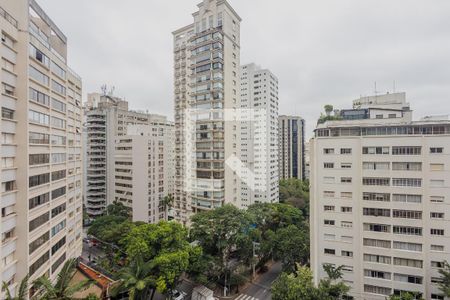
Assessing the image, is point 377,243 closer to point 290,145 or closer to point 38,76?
point 38,76

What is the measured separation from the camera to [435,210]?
21.3m

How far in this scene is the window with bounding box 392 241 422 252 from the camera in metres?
21.7

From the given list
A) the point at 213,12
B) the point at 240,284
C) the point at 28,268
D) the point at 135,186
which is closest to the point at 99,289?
the point at 28,268

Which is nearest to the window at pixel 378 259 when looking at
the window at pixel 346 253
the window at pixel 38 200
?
the window at pixel 346 253

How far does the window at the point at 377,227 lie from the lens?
2264 centimetres

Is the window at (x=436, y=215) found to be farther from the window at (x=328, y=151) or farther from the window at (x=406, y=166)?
the window at (x=328, y=151)

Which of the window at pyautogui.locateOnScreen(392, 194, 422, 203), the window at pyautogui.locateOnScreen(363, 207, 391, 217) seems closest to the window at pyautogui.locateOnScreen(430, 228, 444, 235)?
the window at pyautogui.locateOnScreen(392, 194, 422, 203)

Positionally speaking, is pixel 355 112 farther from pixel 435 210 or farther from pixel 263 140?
pixel 263 140

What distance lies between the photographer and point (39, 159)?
18016mm

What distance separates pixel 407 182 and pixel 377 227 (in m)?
5.14

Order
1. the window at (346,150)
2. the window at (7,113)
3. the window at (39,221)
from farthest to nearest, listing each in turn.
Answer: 1. the window at (346,150)
2. the window at (39,221)
3. the window at (7,113)

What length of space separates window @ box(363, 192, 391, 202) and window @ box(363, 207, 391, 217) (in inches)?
38.3

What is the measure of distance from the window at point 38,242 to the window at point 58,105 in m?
10.9

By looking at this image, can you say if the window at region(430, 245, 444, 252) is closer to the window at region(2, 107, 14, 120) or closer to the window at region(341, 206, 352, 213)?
the window at region(341, 206, 352, 213)
